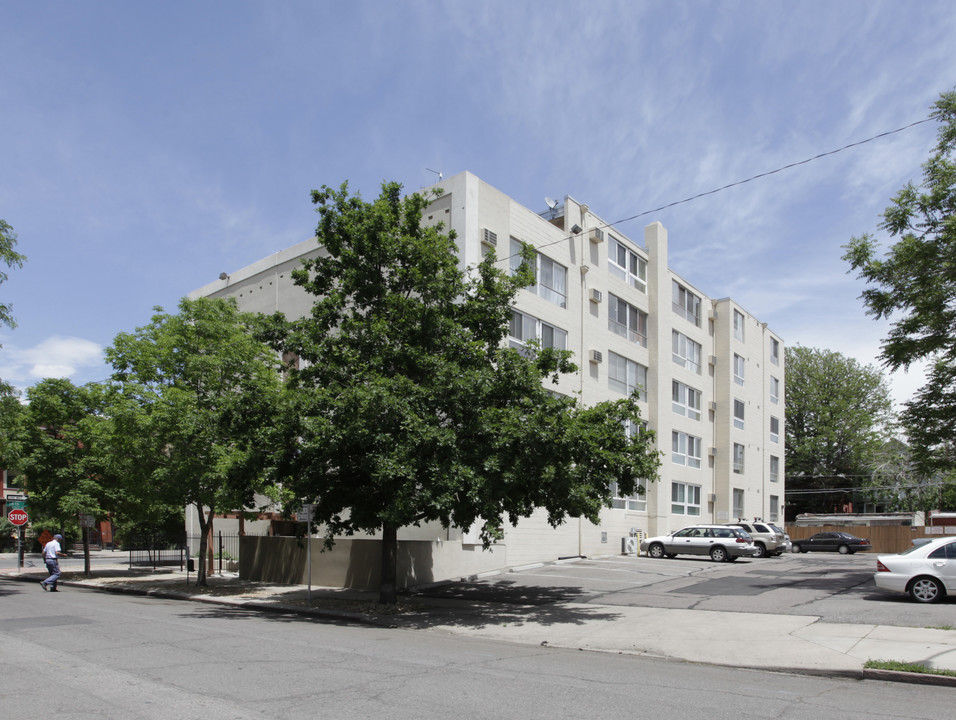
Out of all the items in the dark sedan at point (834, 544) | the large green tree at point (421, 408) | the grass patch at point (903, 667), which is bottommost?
the dark sedan at point (834, 544)

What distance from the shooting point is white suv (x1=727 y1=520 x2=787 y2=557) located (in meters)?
34.2

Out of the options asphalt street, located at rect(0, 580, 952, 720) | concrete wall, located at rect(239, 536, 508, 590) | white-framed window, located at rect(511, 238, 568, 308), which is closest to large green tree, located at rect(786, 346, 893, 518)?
white-framed window, located at rect(511, 238, 568, 308)

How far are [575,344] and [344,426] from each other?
16450 mm

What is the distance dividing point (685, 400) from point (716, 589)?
19349mm

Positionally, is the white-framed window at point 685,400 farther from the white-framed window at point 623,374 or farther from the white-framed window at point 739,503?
the white-framed window at point 739,503

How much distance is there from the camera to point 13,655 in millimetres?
10328

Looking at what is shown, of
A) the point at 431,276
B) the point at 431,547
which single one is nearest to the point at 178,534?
the point at 431,547

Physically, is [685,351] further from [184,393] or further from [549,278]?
[184,393]

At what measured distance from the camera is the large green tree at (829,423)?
64438 millimetres

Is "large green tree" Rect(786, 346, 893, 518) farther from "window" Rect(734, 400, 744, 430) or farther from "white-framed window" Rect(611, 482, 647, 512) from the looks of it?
"white-framed window" Rect(611, 482, 647, 512)

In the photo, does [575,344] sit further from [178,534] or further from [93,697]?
[178,534]

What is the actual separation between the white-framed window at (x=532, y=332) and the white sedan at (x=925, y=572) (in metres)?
12.3

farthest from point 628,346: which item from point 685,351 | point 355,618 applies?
point 355,618

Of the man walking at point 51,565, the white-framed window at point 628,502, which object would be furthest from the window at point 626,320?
the man walking at point 51,565
